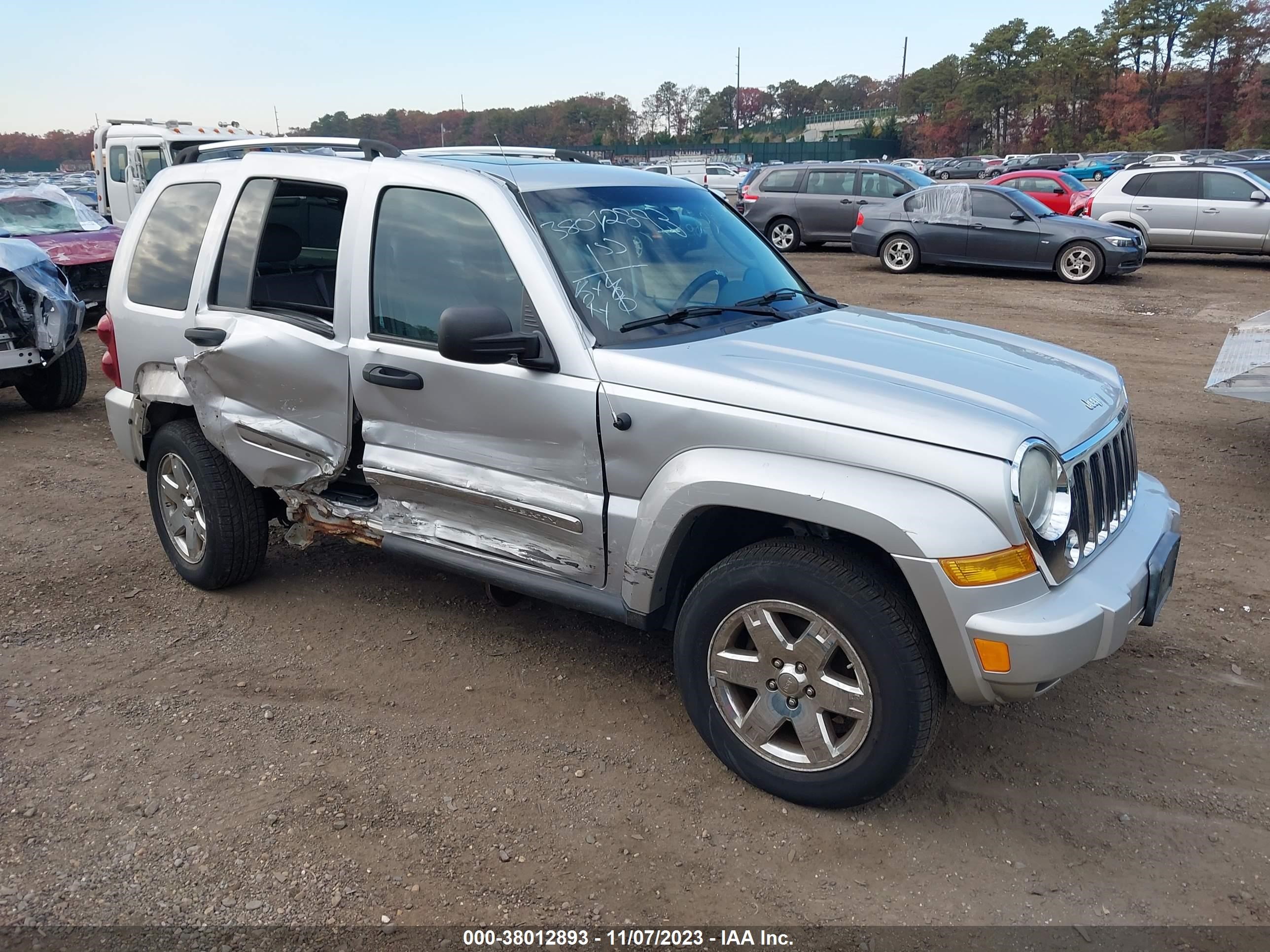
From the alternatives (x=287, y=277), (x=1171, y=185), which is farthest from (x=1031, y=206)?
(x=287, y=277)

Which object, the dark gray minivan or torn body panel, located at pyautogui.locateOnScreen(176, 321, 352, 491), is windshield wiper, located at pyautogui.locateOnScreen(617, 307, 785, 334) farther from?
the dark gray minivan

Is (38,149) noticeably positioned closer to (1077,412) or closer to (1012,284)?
(1012,284)

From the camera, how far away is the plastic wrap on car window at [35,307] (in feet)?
26.9

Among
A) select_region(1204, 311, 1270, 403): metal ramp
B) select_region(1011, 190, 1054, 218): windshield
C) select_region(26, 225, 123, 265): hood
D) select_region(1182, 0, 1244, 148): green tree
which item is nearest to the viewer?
select_region(1204, 311, 1270, 403): metal ramp

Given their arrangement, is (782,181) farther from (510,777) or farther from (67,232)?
(510,777)

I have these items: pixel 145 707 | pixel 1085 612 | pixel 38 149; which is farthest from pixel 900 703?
pixel 38 149

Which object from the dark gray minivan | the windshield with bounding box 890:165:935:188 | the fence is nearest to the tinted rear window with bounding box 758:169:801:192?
the dark gray minivan

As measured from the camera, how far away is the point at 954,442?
2793 millimetres

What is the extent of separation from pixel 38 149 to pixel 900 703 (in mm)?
121729

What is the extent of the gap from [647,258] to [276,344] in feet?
5.17

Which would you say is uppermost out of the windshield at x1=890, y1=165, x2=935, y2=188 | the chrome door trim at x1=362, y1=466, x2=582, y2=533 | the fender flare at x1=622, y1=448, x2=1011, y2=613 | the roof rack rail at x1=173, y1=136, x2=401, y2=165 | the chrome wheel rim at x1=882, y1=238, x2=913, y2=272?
the roof rack rail at x1=173, y1=136, x2=401, y2=165

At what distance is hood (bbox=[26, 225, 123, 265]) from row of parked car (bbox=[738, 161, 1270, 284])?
8.59 meters

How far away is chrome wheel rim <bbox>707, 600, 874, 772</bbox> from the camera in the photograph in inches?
119

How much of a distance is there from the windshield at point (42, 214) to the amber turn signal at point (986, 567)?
12612 mm
